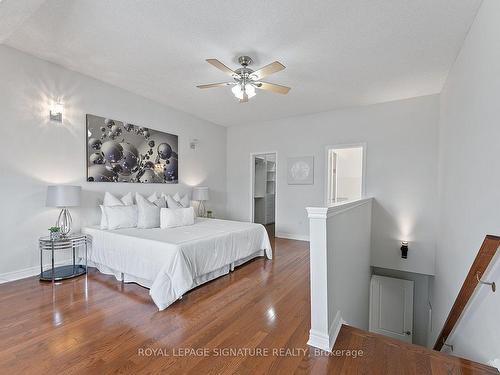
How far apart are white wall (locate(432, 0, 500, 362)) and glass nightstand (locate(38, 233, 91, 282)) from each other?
3.99 meters

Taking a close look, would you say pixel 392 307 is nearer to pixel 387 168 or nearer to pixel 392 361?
pixel 387 168

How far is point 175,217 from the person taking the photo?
3.77 m

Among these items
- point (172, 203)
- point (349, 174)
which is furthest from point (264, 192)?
point (172, 203)

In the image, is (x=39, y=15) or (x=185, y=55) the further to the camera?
(x=185, y=55)

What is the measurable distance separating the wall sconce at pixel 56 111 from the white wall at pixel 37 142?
0.20 feet

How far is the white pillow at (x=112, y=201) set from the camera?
3453 millimetres

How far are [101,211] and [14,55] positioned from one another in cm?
216

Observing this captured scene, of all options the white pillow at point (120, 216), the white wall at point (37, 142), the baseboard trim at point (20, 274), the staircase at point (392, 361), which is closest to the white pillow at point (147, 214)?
the white pillow at point (120, 216)

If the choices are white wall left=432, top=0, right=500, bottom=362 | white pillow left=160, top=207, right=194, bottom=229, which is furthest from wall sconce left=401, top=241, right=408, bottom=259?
white pillow left=160, top=207, right=194, bottom=229

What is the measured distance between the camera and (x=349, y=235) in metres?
2.63

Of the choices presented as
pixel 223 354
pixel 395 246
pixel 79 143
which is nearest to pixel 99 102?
pixel 79 143

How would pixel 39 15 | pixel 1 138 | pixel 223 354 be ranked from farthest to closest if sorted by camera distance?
1. pixel 1 138
2. pixel 39 15
3. pixel 223 354

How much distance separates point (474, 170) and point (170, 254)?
2.93m

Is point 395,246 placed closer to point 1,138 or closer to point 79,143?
point 79,143
